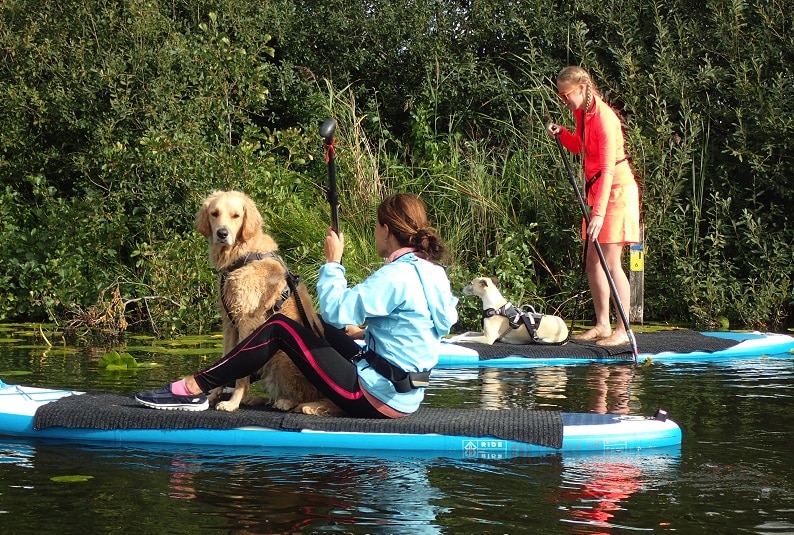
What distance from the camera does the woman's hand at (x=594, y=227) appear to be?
950cm

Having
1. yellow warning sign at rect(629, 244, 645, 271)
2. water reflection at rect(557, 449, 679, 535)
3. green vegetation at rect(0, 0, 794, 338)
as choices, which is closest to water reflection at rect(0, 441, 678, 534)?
water reflection at rect(557, 449, 679, 535)

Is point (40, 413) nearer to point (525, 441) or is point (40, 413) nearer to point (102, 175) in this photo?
point (525, 441)

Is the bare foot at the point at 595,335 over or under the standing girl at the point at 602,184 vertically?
under

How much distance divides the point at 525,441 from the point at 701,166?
796cm

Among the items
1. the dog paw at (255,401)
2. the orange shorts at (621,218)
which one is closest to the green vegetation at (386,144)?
the orange shorts at (621,218)

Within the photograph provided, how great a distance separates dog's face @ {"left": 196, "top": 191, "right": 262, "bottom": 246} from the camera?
21.6 ft

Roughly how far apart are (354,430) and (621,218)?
471 cm

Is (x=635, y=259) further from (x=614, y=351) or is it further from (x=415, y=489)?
(x=415, y=489)

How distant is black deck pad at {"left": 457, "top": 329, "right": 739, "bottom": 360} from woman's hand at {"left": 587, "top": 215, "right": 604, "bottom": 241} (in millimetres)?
990

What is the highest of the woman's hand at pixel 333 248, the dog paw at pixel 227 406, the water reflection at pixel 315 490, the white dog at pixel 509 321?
the woman's hand at pixel 333 248

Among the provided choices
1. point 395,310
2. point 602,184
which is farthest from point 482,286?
point 395,310

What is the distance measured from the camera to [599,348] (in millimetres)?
9859

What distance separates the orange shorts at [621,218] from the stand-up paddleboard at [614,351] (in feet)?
3.09

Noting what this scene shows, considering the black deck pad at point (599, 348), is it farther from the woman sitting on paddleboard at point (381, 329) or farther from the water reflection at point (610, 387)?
the woman sitting on paddleboard at point (381, 329)
